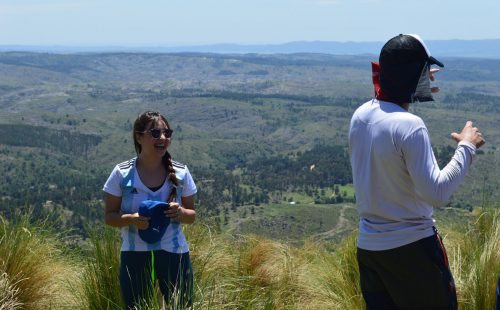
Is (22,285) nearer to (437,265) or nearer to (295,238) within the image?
(437,265)

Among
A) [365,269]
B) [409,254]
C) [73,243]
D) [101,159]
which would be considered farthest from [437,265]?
[101,159]

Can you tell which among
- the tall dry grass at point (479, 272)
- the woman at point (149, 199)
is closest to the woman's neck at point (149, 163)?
the woman at point (149, 199)

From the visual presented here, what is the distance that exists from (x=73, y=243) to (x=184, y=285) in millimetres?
2838

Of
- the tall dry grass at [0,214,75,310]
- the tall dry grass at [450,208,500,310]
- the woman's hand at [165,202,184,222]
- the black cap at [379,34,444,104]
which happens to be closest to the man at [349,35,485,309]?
the black cap at [379,34,444,104]

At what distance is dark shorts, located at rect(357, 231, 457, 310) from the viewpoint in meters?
2.48

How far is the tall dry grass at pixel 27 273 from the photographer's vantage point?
369 centimetres

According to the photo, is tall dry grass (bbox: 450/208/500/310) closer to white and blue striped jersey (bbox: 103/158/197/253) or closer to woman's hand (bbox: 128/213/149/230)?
white and blue striped jersey (bbox: 103/158/197/253)

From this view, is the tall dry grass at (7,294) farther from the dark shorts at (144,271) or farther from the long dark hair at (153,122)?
the long dark hair at (153,122)

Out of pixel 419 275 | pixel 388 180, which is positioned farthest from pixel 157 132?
pixel 419 275

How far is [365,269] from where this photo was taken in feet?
9.00

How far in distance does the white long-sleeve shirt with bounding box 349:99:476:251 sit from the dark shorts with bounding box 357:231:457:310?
0.04 metres

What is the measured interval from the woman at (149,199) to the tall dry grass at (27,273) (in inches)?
27.7

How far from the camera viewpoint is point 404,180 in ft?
8.18

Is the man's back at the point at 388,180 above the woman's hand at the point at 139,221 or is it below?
above
